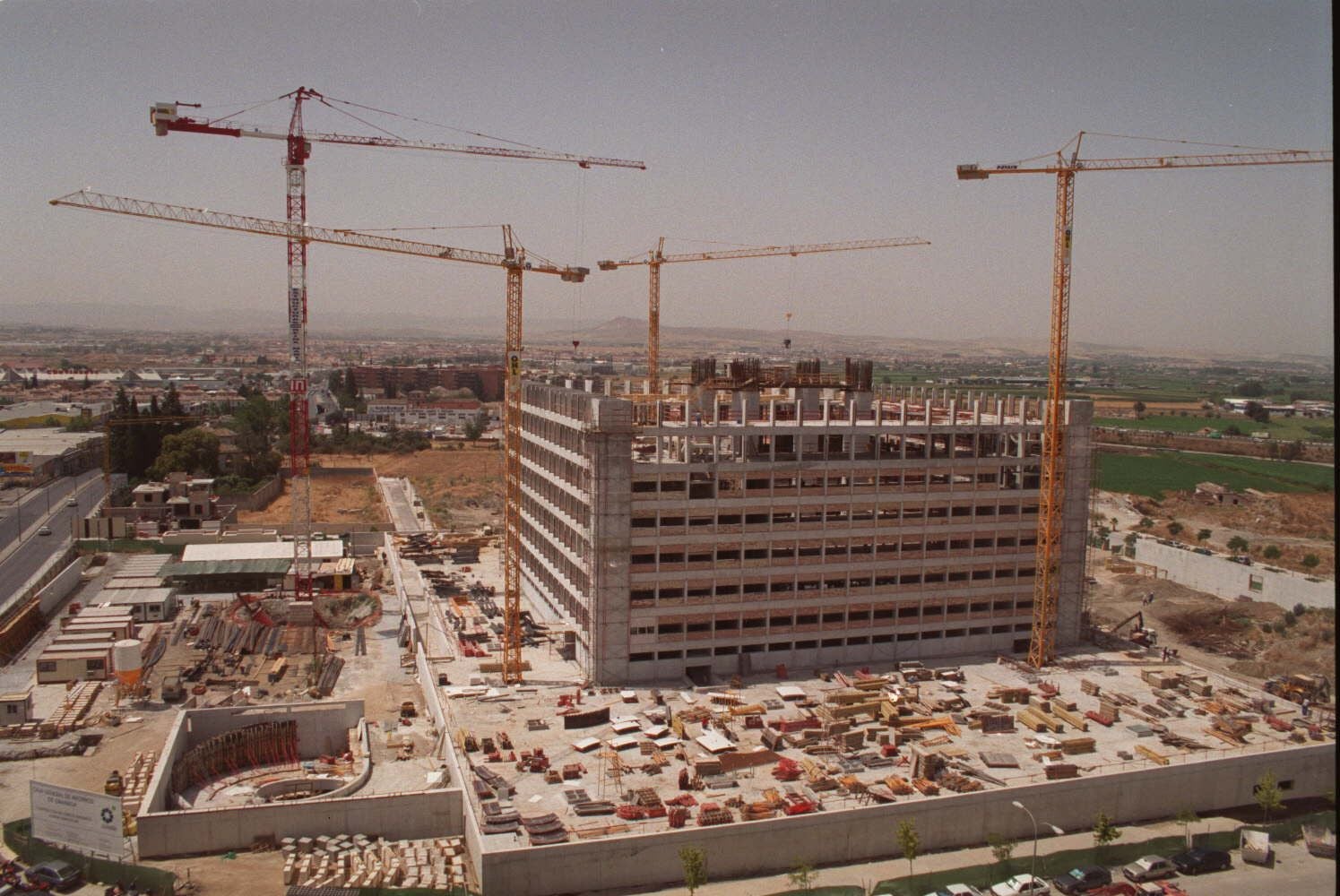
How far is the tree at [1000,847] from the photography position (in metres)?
20.3

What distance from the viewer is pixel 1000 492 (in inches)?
1237

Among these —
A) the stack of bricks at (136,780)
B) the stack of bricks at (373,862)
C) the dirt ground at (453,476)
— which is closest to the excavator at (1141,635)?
the stack of bricks at (373,862)

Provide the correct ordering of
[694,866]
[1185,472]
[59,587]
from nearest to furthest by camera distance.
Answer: [694,866] → [59,587] → [1185,472]

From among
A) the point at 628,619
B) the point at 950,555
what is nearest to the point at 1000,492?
the point at 950,555

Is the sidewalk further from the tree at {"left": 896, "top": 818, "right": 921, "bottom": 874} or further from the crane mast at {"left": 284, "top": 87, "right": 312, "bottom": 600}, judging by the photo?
the crane mast at {"left": 284, "top": 87, "right": 312, "bottom": 600}

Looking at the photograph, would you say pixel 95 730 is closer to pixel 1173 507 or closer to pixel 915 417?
pixel 915 417

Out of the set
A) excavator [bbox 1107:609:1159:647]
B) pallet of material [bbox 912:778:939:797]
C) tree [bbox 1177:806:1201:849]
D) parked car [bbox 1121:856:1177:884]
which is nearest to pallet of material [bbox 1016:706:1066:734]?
tree [bbox 1177:806:1201:849]

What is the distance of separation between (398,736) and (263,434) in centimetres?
6311

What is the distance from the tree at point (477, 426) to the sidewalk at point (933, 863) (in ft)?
268

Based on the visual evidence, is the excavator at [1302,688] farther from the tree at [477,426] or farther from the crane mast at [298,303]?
the tree at [477,426]

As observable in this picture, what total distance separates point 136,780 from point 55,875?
4832 mm

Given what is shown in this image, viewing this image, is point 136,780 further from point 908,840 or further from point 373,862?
point 908,840

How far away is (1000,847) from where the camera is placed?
2097 centimetres

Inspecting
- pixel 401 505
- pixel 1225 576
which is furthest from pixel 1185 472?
pixel 401 505
